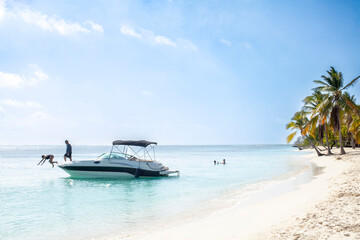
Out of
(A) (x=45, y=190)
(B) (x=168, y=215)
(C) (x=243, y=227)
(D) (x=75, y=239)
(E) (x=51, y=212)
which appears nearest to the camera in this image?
(C) (x=243, y=227)

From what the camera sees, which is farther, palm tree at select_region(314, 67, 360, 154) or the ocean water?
palm tree at select_region(314, 67, 360, 154)

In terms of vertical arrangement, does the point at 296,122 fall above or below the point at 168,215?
above

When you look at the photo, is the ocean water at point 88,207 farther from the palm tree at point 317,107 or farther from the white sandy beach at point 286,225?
the palm tree at point 317,107

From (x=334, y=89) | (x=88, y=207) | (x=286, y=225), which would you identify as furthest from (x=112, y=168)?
(x=334, y=89)

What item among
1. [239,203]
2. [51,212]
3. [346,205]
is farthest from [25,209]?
[346,205]

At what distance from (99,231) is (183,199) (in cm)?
596

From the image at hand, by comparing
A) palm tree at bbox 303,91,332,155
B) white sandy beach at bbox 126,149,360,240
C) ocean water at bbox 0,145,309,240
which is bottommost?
ocean water at bbox 0,145,309,240

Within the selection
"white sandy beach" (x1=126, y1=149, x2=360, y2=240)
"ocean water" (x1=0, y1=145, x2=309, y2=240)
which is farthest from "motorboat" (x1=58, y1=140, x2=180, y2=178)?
"white sandy beach" (x1=126, y1=149, x2=360, y2=240)

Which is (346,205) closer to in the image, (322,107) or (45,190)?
(45,190)

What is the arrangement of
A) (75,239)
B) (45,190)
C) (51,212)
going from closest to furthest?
(75,239)
(51,212)
(45,190)

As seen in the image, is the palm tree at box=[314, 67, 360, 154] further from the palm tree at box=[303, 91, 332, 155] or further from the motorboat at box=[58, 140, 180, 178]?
the motorboat at box=[58, 140, 180, 178]

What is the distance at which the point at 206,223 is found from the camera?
327 inches

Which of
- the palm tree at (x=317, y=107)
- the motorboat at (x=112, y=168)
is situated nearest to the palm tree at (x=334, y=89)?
the palm tree at (x=317, y=107)

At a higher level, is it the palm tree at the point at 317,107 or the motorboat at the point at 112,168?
the palm tree at the point at 317,107
